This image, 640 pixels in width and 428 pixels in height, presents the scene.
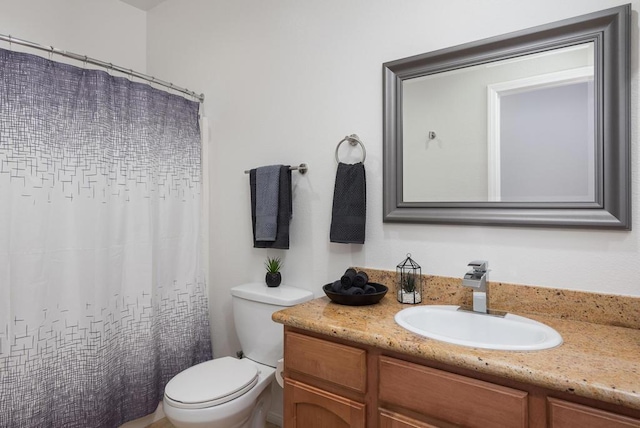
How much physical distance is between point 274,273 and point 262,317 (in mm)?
251

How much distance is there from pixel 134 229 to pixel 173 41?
4.90ft

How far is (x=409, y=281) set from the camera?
155 centimetres

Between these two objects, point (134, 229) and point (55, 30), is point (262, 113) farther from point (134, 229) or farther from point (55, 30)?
point (55, 30)

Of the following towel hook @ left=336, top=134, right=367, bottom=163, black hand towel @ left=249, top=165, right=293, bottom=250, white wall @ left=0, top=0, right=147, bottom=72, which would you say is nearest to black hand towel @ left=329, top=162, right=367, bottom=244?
towel hook @ left=336, top=134, right=367, bottom=163

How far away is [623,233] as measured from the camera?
119 centimetres

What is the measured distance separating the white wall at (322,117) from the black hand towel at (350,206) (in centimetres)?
7

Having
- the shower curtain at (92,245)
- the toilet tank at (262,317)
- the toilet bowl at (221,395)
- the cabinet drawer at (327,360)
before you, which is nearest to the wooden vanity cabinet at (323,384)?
the cabinet drawer at (327,360)

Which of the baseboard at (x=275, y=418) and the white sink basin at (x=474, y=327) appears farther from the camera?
the baseboard at (x=275, y=418)

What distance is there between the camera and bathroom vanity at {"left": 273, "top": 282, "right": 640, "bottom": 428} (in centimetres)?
83

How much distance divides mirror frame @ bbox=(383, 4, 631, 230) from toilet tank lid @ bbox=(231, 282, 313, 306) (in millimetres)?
697

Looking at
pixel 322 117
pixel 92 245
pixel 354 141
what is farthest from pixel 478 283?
pixel 92 245

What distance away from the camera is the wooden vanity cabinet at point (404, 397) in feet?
2.79

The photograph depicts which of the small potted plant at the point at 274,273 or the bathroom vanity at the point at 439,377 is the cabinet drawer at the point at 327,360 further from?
the small potted plant at the point at 274,273

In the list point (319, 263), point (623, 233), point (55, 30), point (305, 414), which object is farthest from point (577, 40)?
point (55, 30)
